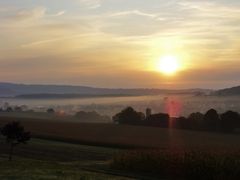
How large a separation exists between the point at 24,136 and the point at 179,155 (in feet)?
39.5

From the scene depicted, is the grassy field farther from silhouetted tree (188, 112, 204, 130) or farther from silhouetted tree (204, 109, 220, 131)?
silhouetted tree (204, 109, 220, 131)

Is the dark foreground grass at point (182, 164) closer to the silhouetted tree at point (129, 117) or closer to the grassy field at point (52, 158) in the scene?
the grassy field at point (52, 158)

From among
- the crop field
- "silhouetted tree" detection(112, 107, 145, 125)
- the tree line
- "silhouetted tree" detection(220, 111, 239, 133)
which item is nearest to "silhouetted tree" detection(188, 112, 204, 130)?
the tree line

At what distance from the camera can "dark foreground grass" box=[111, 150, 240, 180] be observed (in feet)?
102

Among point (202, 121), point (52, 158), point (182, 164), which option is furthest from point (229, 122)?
point (182, 164)

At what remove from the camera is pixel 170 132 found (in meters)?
83.4

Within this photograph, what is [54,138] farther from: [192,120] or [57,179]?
[57,179]

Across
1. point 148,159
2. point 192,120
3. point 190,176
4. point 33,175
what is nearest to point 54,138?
point 192,120

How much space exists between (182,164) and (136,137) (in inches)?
1701

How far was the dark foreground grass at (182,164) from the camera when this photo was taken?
3095cm

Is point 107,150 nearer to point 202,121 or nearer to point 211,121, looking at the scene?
point 211,121

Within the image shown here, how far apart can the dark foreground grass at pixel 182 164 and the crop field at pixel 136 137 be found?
27.3m

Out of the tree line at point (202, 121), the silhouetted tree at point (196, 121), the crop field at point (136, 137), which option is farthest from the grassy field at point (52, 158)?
the tree line at point (202, 121)

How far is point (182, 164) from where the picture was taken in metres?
33.1
